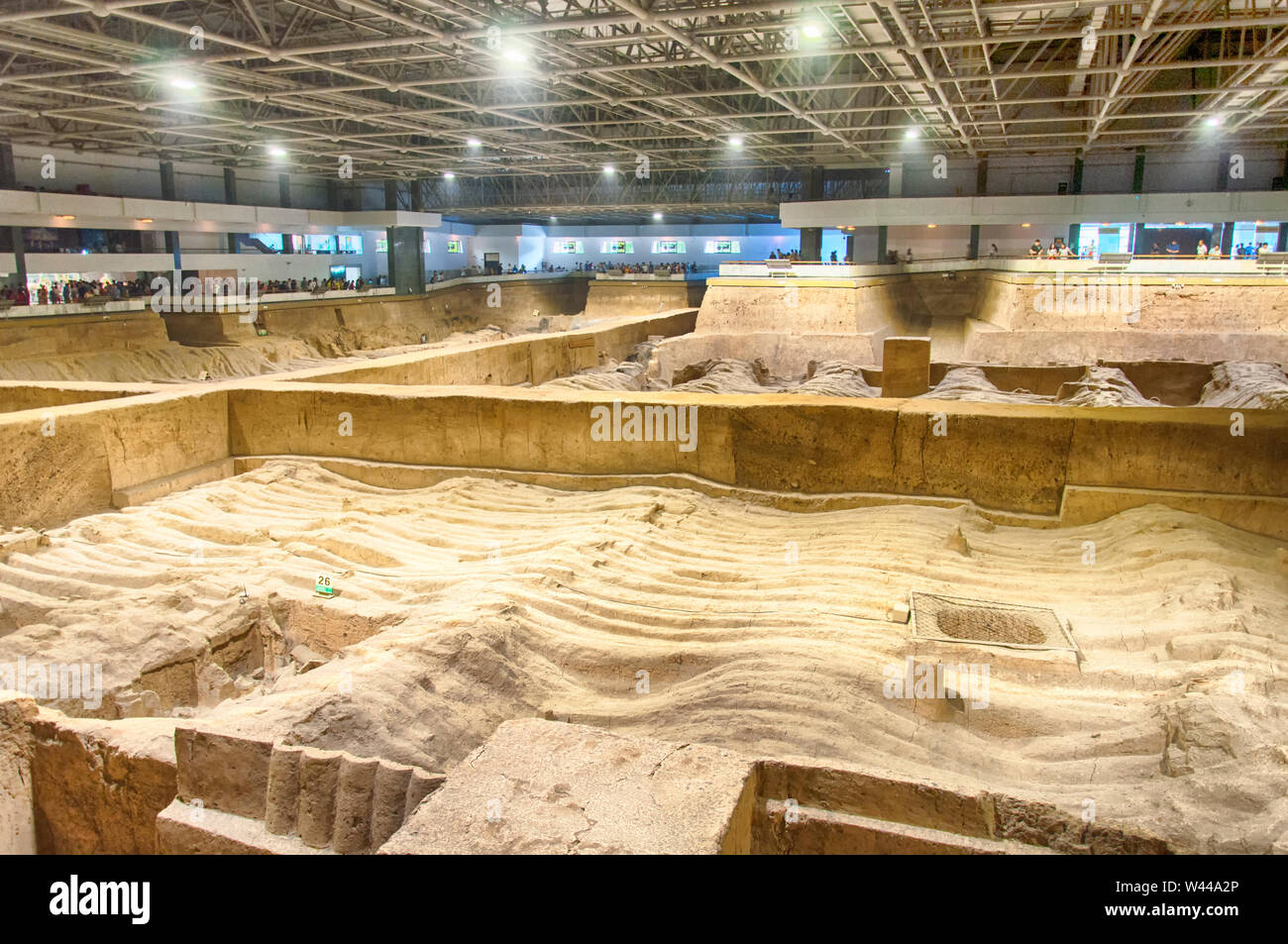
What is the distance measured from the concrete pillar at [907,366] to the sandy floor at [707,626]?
20.2 feet

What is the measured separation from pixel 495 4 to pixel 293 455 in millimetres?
6842

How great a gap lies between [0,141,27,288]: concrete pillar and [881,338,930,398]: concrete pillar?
800 inches

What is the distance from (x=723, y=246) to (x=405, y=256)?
1603 cm

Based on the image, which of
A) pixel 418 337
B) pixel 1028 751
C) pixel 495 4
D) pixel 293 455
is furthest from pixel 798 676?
pixel 418 337

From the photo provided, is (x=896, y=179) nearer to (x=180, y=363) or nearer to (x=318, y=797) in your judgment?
(x=180, y=363)

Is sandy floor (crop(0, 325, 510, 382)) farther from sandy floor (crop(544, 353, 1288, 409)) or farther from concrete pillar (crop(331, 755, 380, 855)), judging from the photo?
concrete pillar (crop(331, 755, 380, 855))

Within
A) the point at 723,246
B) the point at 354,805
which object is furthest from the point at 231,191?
the point at 354,805

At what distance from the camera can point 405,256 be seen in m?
34.1

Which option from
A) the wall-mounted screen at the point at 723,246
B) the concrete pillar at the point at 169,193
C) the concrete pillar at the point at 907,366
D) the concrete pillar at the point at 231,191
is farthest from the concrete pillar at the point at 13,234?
the wall-mounted screen at the point at 723,246

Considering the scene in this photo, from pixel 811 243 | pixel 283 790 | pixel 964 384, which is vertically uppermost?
pixel 811 243

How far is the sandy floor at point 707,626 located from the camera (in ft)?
12.2

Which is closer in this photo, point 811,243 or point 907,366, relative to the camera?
point 907,366

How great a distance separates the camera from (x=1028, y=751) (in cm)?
383
